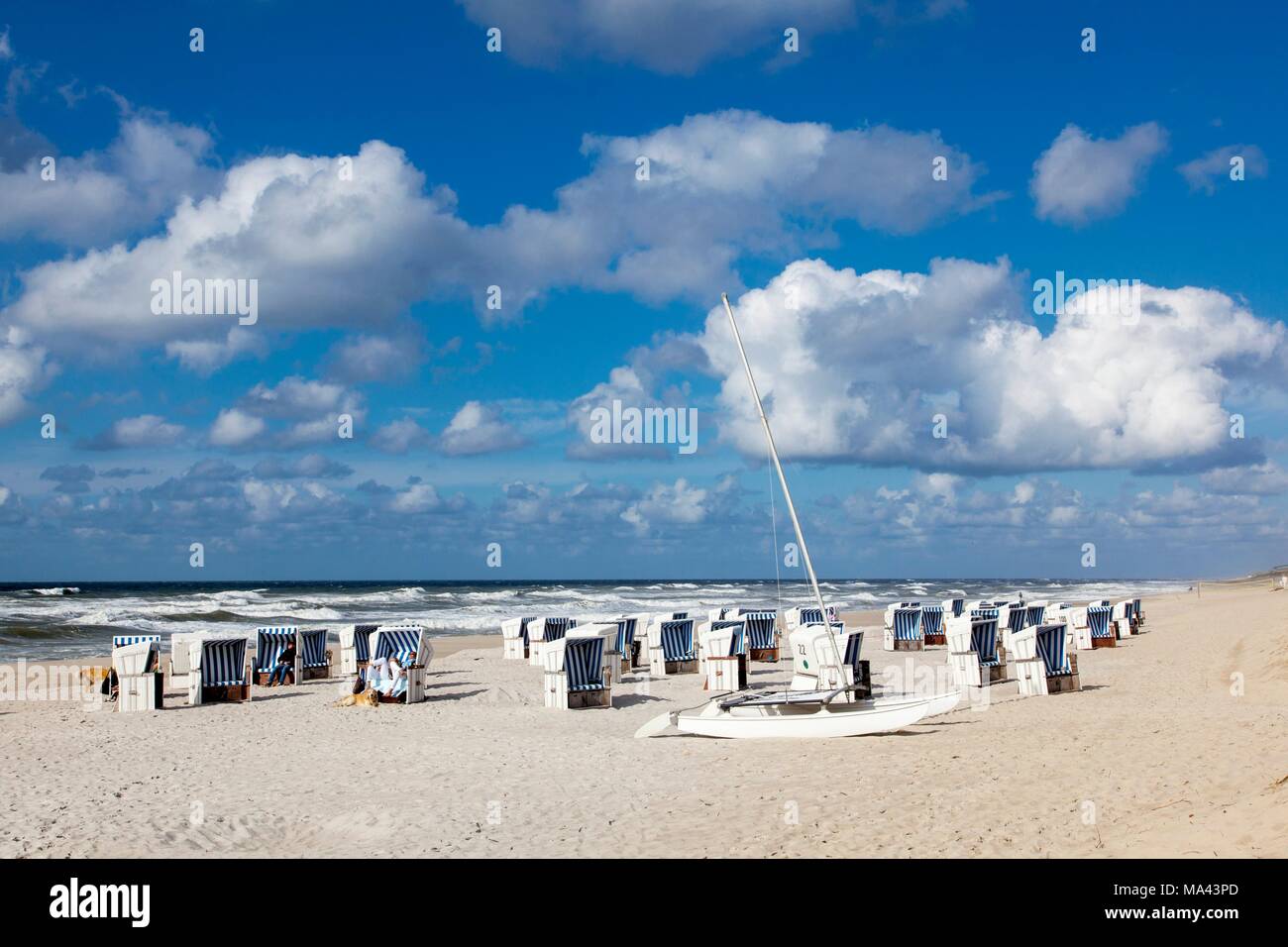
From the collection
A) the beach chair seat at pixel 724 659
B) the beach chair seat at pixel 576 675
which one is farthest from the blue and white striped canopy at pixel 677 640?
the beach chair seat at pixel 576 675

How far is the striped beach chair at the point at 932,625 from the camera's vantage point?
26.8m

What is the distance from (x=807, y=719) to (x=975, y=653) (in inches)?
224

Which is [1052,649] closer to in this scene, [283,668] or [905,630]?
[905,630]

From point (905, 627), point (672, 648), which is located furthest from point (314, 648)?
point (905, 627)

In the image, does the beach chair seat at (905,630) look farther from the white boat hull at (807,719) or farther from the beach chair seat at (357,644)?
the white boat hull at (807,719)

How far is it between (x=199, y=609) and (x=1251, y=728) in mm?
49758

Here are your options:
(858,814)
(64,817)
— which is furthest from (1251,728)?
(64,817)

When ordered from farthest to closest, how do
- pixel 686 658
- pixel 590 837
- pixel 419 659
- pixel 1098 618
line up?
1. pixel 1098 618
2. pixel 686 658
3. pixel 419 659
4. pixel 590 837

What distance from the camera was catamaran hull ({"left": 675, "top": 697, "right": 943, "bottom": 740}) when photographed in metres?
11.3

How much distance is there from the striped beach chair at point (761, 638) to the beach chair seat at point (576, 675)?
6764 millimetres

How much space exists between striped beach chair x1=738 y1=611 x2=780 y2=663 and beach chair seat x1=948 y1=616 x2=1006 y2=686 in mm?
5676

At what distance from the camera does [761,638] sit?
21719mm

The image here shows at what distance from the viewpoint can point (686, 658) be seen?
66.0 feet
